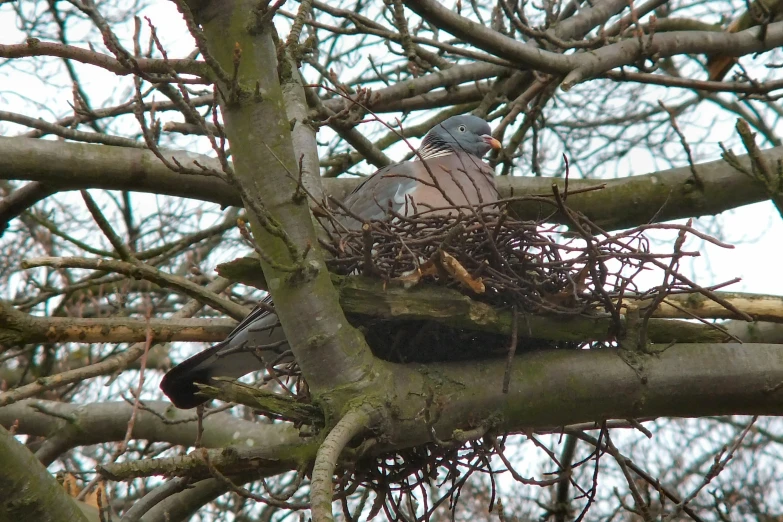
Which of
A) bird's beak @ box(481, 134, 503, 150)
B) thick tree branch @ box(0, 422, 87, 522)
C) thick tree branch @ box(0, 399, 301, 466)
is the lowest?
thick tree branch @ box(0, 422, 87, 522)

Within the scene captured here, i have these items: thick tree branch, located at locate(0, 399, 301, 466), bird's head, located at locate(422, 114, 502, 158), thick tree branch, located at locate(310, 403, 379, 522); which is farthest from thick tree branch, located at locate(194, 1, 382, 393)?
bird's head, located at locate(422, 114, 502, 158)

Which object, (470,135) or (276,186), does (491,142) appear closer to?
(470,135)

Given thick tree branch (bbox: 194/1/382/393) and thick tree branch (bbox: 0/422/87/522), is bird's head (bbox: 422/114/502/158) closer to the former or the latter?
thick tree branch (bbox: 194/1/382/393)

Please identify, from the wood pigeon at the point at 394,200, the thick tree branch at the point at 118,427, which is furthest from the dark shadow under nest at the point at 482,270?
the thick tree branch at the point at 118,427

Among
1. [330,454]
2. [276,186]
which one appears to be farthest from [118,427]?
[330,454]

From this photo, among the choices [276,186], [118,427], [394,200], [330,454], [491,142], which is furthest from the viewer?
[491,142]

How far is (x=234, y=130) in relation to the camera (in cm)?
285

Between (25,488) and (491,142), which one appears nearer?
(25,488)

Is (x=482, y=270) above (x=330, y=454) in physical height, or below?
above

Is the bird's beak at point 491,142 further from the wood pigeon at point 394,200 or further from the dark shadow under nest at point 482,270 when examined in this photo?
the dark shadow under nest at point 482,270

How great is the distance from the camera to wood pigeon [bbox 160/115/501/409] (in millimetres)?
3504

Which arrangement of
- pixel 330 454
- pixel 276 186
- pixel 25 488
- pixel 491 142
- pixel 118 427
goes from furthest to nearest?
pixel 491 142 → pixel 118 427 → pixel 276 186 → pixel 25 488 → pixel 330 454

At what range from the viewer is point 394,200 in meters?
4.16

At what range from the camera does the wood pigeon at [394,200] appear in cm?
350
